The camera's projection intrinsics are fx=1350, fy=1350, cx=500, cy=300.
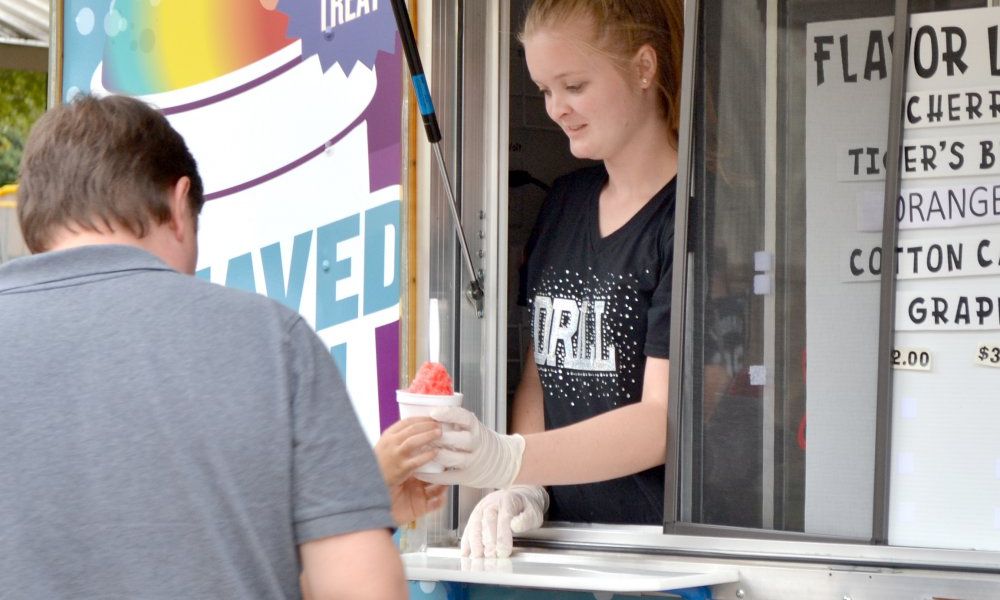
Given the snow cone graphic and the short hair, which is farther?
the snow cone graphic

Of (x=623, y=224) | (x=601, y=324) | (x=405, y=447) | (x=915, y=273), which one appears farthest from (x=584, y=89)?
(x=405, y=447)

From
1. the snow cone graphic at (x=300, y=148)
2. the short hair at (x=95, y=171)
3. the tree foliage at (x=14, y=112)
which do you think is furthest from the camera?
the tree foliage at (x=14, y=112)

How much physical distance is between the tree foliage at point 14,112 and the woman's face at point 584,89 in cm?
1033

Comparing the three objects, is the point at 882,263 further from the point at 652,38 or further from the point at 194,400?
the point at 194,400

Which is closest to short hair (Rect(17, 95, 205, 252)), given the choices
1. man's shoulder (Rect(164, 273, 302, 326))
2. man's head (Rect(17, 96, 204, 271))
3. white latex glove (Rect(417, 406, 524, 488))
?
man's head (Rect(17, 96, 204, 271))

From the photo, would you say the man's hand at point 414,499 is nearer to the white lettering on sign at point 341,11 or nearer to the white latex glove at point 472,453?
the white latex glove at point 472,453

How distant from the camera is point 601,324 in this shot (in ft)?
10.2

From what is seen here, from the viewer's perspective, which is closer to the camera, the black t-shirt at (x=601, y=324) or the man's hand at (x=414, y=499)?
the man's hand at (x=414, y=499)

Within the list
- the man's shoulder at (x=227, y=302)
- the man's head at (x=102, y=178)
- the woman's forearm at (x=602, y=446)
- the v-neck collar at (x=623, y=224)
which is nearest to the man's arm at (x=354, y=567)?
the man's shoulder at (x=227, y=302)

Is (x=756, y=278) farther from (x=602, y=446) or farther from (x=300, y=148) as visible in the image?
(x=300, y=148)

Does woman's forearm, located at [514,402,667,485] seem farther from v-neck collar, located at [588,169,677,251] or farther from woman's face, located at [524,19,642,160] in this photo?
woman's face, located at [524,19,642,160]

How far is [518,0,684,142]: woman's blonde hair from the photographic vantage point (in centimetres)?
312

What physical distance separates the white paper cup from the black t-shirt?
51 centimetres

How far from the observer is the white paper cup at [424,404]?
2658 mm
